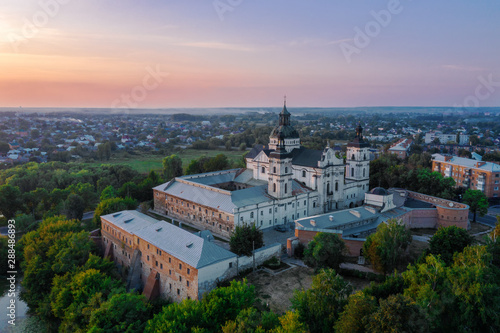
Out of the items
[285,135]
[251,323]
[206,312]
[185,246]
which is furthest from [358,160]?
[251,323]

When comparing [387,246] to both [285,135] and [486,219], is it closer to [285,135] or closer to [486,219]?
[285,135]

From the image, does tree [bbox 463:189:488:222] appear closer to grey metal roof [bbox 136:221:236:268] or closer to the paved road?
the paved road

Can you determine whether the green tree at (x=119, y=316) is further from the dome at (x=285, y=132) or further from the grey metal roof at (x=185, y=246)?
the dome at (x=285, y=132)

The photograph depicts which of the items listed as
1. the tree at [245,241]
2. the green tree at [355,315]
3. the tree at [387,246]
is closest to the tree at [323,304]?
the green tree at [355,315]

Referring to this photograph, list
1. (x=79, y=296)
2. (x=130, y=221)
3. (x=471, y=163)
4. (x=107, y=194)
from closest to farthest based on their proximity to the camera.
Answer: (x=79, y=296), (x=130, y=221), (x=107, y=194), (x=471, y=163)

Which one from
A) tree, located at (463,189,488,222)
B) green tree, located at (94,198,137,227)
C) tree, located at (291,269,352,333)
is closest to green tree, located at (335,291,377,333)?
tree, located at (291,269,352,333)
